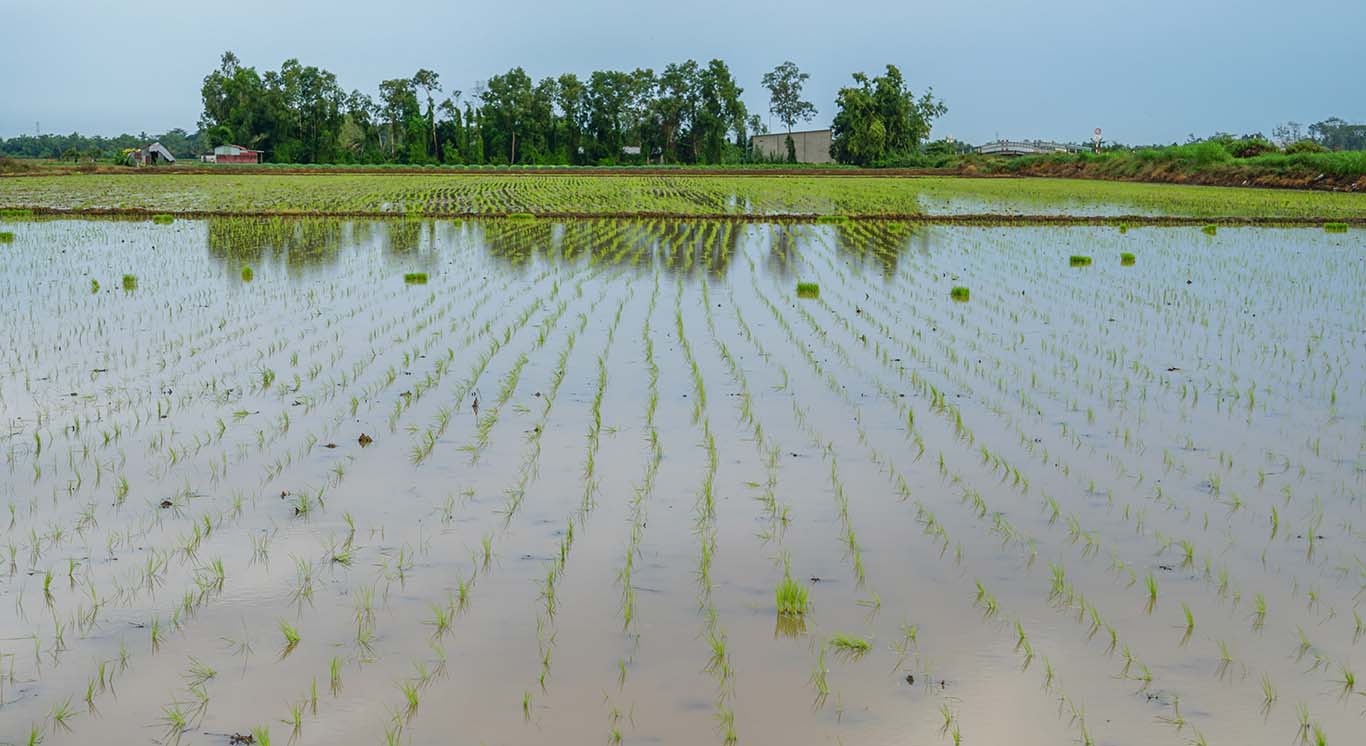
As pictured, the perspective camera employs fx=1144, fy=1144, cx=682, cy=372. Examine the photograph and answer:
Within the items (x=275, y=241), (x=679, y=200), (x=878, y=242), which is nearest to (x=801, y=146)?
(x=679, y=200)

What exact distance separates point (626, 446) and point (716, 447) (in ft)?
1.38

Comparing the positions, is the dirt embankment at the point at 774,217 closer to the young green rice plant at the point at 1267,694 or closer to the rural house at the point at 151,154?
the young green rice plant at the point at 1267,694

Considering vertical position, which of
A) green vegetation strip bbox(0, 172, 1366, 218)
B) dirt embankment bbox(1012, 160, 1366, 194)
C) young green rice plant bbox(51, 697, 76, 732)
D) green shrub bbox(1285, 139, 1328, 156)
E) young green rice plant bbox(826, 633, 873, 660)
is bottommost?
young green rice plant bbox(51, 697, 76, 732)

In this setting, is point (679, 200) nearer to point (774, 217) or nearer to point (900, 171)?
point (774, 217)

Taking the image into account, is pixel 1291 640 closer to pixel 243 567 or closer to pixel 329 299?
pixel 243 567

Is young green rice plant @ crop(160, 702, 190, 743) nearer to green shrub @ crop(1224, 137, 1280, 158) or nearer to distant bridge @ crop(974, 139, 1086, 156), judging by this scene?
green shrub @ crop(1224, 137, 1280, 158)

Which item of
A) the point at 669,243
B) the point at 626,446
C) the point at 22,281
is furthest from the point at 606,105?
the point at 626,446

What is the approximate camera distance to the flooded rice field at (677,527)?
2.93 metres

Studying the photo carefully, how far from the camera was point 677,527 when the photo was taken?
4.21m

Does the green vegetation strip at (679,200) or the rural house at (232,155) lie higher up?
the rural house at (232,155)

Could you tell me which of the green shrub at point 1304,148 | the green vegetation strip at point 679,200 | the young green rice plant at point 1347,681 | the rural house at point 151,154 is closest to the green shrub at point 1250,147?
the green shrub at point 1304,148

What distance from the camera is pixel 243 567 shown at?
3.77m

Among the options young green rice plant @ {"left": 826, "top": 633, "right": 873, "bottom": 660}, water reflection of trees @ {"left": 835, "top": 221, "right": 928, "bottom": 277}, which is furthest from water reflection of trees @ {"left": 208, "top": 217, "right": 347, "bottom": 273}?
young green rice plant @ {"left": 826, "top": 633, "right": 873, "bottom": 660}

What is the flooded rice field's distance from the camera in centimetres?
293
